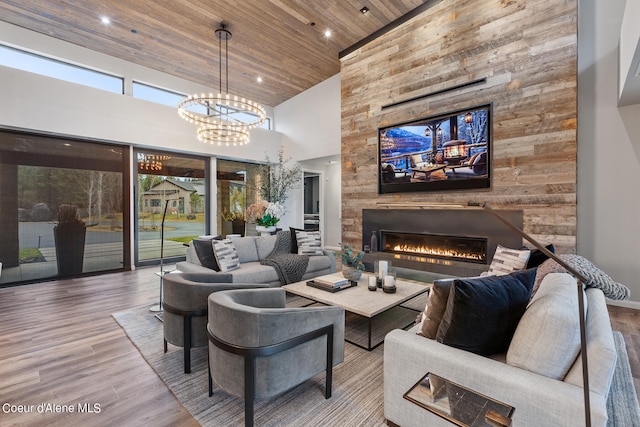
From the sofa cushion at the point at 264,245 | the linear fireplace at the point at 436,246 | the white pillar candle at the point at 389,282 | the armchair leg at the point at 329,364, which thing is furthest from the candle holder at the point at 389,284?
the sofa cushion at the point at 264,245

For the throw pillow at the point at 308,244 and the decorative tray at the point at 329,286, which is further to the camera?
the throw pillow at the point at 308,244

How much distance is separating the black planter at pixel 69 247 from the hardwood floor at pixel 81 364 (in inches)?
43.6

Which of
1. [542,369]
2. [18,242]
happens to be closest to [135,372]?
[542,369]

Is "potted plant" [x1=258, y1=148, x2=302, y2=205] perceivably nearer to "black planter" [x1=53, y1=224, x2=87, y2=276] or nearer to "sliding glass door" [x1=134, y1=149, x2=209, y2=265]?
"sliding glass door" [x1=134, y1=149, x2=209, y2=265]

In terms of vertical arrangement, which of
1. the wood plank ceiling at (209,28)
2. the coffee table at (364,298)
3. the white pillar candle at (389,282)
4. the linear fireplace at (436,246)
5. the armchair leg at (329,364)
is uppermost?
the wood plank ceiling at (209,28)

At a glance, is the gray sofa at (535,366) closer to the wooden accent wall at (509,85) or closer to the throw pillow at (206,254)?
the wooden accent wall at (509,85)

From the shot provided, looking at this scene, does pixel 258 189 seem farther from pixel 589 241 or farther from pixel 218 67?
pixel 589 241

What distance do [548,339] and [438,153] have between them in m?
3.73

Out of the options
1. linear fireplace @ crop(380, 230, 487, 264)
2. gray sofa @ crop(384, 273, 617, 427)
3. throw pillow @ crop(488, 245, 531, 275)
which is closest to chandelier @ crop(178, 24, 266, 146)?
linear fireplace @ crop(380, 230, 487, 264)

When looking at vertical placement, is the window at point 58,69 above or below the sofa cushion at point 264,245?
above

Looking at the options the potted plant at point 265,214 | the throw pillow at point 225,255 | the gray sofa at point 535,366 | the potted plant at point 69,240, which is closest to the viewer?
the gray sofa at point 535,366

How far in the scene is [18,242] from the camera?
460cm

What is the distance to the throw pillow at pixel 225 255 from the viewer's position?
358 cm

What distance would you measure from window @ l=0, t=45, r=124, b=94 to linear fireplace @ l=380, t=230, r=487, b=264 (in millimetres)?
5785
